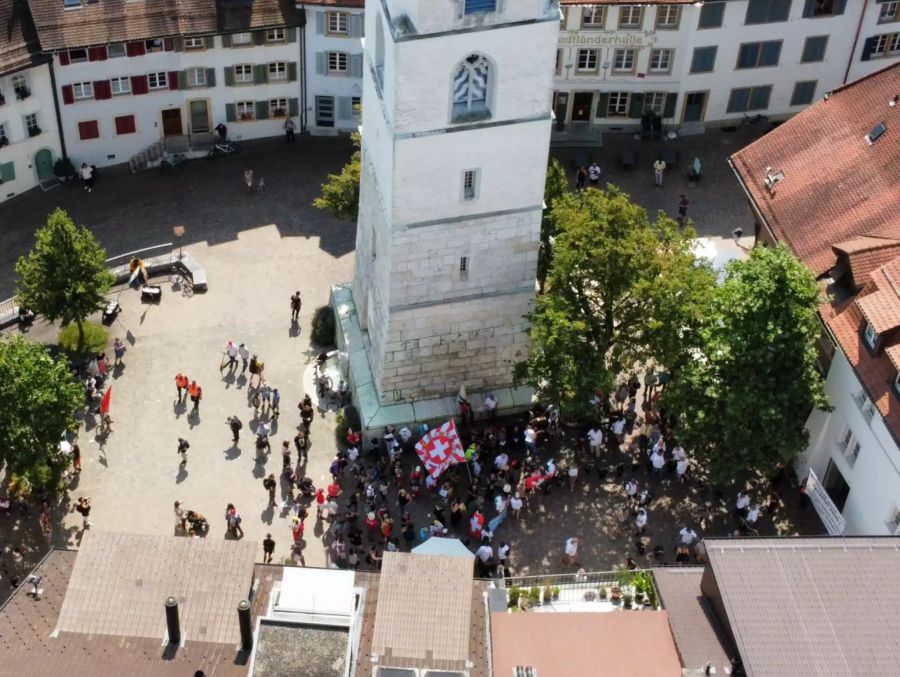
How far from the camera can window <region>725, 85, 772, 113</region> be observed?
87.5 m

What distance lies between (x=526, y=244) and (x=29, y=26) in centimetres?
3154

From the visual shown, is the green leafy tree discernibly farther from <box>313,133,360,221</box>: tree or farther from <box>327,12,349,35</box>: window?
<box>327,12,349,35</box>: window

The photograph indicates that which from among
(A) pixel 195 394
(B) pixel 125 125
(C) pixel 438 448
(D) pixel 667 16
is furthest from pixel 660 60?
(A) pixel 195 394

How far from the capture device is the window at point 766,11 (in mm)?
82938

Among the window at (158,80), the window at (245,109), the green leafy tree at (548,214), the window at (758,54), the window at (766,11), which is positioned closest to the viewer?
the green leafy tree at (548,214)

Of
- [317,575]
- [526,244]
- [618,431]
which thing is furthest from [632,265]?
[317,575]

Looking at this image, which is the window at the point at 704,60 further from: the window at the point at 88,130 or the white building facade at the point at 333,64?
the window at the point at 88,130

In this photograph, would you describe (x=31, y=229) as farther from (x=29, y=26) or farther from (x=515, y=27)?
(x=515, y=27)

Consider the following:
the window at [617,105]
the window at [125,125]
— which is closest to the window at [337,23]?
the window at [125,125]

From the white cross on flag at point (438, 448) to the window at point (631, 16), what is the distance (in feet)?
95.2

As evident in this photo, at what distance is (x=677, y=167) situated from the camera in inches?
3406

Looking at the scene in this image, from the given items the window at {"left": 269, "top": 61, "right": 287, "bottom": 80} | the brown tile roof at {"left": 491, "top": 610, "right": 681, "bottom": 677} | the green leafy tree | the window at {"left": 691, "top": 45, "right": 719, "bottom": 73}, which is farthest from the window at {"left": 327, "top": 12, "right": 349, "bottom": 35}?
the brown tile roof at {"left": 491, "top": 610, "right": 681, "bottom": 677}

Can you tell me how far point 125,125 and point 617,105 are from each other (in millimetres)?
28205

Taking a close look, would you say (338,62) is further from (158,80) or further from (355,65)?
(158,80)
